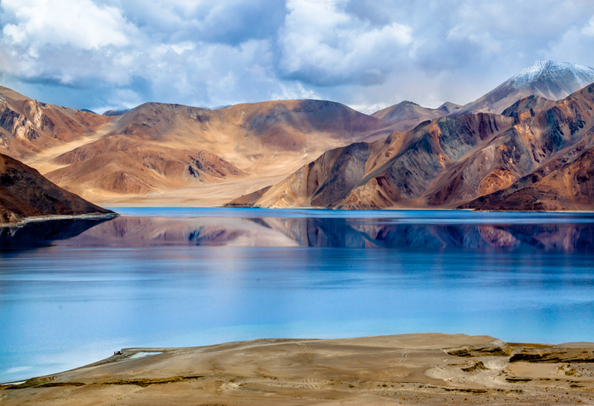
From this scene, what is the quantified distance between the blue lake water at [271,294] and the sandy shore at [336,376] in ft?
7.83

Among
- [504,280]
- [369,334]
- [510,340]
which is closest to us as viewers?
[510,340]

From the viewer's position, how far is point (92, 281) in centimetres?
2619

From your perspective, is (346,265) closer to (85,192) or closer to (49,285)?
(49,285)

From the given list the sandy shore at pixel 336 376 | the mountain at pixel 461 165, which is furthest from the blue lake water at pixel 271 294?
the mountain at pixel 461 165

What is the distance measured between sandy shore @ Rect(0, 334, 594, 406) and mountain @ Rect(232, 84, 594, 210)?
375 feet

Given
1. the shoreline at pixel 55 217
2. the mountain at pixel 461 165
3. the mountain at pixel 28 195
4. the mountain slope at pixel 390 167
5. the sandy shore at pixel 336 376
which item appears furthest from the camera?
the mountain slope at pixel 390 167

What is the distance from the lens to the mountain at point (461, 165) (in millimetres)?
131875

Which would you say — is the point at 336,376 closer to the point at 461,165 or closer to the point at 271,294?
the point at 271,294

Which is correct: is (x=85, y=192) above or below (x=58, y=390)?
above

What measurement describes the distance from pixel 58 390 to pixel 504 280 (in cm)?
2106

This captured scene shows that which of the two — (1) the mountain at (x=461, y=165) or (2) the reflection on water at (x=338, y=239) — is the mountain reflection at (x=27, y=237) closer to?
(2) the reflection on water at (x=338, y=239)

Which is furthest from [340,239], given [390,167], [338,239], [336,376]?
[390,167]

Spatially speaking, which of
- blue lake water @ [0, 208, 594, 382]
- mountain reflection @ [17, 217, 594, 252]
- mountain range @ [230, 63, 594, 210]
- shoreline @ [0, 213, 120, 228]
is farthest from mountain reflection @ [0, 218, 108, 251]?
mountain range @ [230, 63, 594, 210]

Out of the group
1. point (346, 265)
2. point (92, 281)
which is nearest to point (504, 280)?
point (346, 265)
